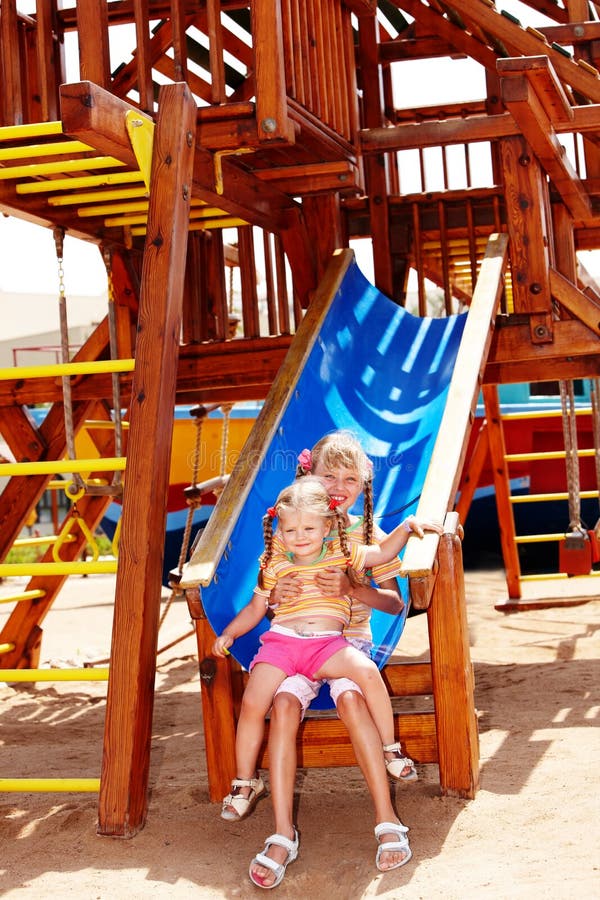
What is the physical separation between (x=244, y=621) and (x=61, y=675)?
Result: 0.62 metres

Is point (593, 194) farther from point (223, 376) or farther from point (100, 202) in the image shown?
point (100, 202)

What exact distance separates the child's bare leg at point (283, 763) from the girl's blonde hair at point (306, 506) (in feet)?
1.59

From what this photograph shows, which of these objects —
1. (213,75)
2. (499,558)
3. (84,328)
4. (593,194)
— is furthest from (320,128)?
(84,328)

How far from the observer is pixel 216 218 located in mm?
5750

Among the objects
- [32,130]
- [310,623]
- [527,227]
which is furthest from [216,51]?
[310,623]

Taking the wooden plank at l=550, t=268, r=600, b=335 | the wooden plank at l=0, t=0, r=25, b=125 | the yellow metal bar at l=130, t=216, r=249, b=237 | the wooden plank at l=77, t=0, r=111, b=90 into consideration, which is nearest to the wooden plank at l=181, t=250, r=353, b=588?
the yellow metal bar at l=130, t=216, r=249, b=237

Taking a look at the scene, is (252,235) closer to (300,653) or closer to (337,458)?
(337,458)

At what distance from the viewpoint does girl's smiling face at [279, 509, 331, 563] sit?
3.33 metres

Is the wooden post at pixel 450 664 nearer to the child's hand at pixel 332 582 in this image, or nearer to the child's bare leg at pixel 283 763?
the child's hand at pixel 332 582

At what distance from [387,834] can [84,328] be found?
29.5 metres

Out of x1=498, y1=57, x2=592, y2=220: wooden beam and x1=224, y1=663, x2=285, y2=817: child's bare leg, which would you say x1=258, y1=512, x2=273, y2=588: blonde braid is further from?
x1=498, y1=57, x2=592, y2=220: wooden beam

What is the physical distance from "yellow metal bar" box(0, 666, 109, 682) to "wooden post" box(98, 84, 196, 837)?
0.16 ft

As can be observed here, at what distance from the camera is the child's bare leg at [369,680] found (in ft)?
10.5

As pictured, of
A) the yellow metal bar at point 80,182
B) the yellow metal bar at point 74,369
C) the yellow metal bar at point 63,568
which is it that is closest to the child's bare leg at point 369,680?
the yellow metal bar at point 63,568
